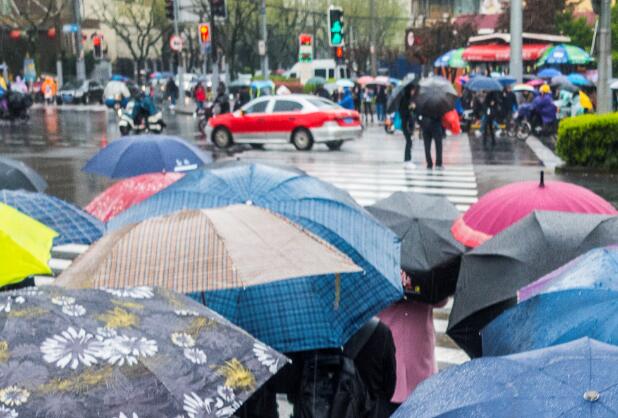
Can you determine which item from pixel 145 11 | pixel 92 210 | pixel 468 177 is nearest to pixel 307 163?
pixel 468 177

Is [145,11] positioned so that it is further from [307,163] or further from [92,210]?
[92,210]

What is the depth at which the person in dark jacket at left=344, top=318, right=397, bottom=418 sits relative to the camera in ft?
14.9

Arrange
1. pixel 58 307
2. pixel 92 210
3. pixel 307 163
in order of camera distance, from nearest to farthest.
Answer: pixel 58 307 < pixel 92 210 < pixel 307 163

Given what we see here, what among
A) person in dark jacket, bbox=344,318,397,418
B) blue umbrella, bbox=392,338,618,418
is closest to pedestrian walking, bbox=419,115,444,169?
person in dark jacket, bbox=344,318,397,418

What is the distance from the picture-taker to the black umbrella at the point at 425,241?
5516 mm

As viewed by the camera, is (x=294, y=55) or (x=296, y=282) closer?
(x=296, y=282)

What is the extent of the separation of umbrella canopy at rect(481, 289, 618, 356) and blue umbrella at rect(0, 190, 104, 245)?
3.03 meters

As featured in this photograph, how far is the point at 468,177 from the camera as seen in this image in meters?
19.5

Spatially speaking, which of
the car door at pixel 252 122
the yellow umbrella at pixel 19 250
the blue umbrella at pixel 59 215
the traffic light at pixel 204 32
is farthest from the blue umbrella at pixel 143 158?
the traffic light at pixel 204 32

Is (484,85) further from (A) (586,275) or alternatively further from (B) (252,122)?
(A) (586,275)

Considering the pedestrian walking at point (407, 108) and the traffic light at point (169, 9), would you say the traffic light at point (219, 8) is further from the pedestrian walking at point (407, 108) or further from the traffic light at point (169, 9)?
the pedestrian walking at point (407, 108)

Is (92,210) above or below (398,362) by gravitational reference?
above

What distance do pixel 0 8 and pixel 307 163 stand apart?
55.7 m

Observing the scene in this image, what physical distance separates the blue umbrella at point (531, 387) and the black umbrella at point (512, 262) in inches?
68.2
